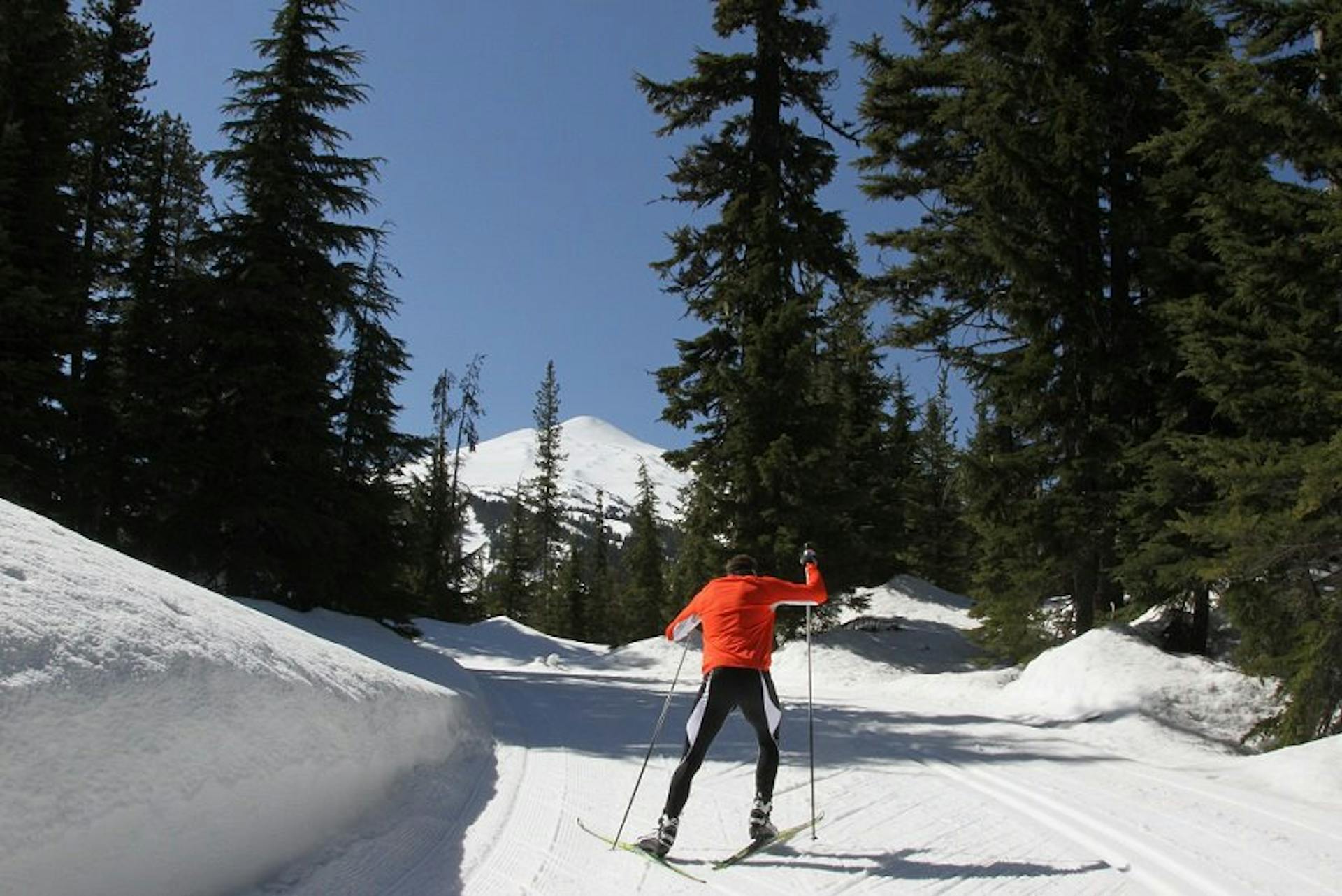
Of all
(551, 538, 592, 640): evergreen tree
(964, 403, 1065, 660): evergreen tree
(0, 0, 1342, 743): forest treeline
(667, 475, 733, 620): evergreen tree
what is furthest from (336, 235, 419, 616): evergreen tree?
(551, 538, 592, 640): evergreen tree

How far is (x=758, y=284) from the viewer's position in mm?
21062

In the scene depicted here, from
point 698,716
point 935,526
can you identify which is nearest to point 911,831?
point 698,716

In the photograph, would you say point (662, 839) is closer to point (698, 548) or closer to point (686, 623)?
point (686, 623)

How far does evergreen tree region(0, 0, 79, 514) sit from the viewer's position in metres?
15.2

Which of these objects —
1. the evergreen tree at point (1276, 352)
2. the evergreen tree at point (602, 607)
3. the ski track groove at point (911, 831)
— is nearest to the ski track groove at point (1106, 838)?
the ski track groove at point (911, 831)

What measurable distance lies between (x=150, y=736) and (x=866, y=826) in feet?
14.7

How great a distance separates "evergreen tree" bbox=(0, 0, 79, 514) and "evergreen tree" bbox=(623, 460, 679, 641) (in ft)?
129

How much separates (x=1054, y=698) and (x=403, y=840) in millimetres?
10402

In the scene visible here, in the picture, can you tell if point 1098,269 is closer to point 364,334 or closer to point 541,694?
point 541,694

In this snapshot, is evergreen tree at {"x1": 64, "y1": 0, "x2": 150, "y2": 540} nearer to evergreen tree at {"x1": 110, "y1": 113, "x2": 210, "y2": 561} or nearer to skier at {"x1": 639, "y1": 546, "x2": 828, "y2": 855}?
evergreen tree at {"x1": 110, "y1": 113, "x2": 210, "y2": 561}

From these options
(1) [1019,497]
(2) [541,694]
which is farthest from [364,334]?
(1) [1019,497]

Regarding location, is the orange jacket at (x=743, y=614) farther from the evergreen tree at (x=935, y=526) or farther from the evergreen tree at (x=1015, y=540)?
the evergreen tree at (x=935, y=526)

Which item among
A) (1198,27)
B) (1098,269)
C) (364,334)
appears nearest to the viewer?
(1198,27)

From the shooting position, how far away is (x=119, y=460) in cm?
1841
